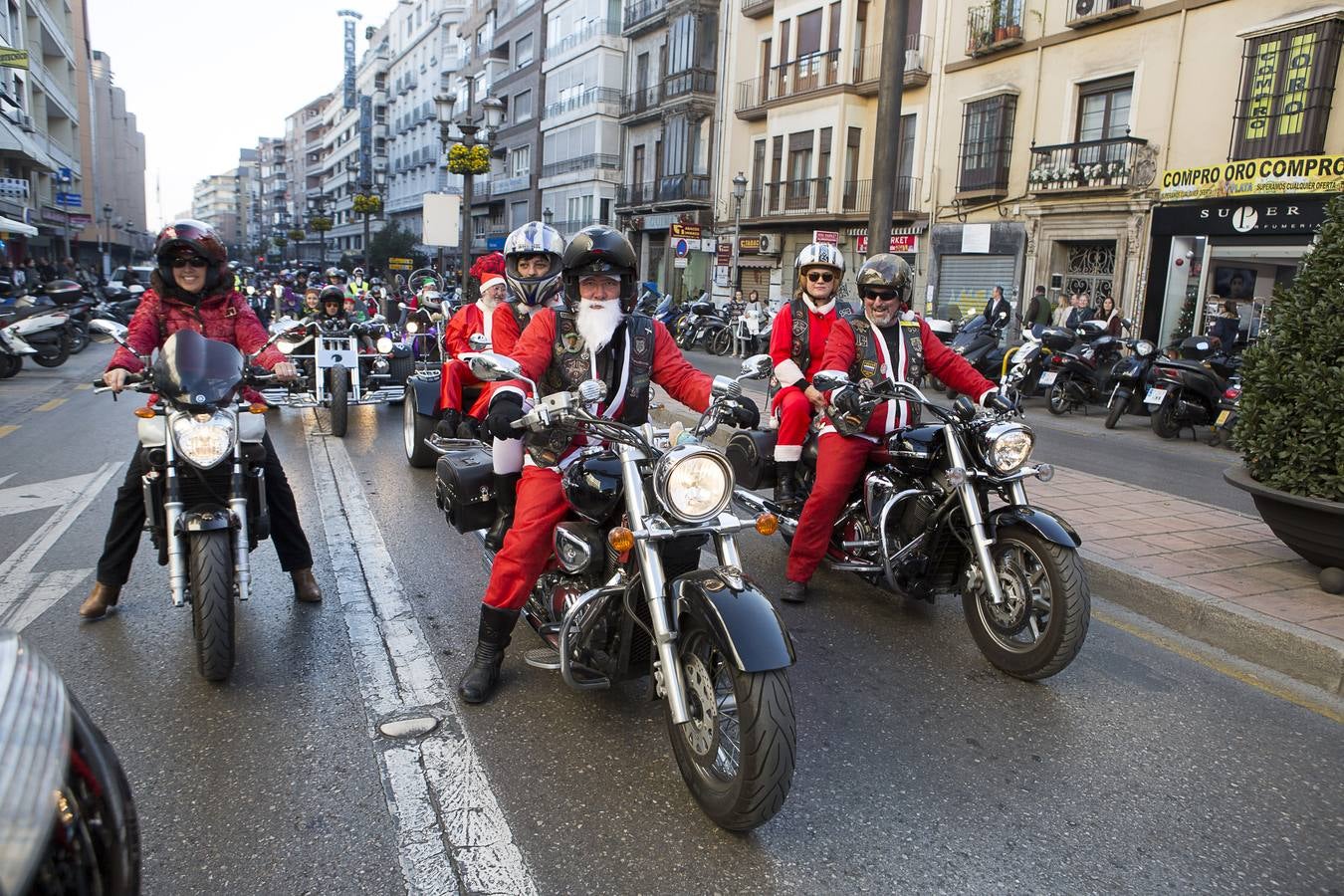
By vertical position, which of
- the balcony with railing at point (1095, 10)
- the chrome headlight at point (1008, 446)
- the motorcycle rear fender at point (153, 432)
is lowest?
the motorcycle rear fender at point (153, 432)

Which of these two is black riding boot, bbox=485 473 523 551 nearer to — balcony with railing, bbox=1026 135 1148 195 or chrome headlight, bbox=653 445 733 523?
chrome headlight, bbox=653 445 733 523

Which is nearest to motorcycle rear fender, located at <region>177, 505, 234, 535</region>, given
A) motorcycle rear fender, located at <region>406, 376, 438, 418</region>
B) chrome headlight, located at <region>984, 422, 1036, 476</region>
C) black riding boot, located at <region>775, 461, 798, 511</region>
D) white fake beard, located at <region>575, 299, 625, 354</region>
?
white fake beard, located at <region>575, 299, 625, 354</region>

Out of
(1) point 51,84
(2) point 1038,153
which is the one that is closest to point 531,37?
(1) point 51,84

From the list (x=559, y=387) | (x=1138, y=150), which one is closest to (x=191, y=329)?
(x=559, y=387)

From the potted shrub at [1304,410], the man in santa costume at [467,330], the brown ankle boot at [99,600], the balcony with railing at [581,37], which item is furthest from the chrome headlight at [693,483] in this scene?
the balcony with railing at [581,37]

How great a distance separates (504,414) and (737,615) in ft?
3.61

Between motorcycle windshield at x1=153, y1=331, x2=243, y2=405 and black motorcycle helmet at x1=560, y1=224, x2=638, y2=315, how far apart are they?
4.91 ft

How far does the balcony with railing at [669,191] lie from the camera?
124ft

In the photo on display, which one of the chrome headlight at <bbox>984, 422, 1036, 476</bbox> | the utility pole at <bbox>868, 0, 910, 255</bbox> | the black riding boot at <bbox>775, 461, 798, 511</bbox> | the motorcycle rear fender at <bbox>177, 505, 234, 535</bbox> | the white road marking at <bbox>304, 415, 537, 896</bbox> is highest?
the utility pole at <bbox>868, 0, 910, 255</bbox>

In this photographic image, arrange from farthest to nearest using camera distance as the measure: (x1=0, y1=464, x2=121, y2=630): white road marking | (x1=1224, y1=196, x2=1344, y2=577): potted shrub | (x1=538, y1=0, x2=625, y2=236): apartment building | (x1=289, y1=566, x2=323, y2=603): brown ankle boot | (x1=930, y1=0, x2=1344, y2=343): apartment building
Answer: (x1=538, y1=0, x2=625, y2=236): apartment building → (x1=930, y1=0, x2=1344, y2=343): apartment building → (x1=1224, y1=196, x2=1344, y2=577): potted shrub → (x1=289, y1=566, x2=323, y2=603): brown ankle boot → (x1=0, y1=464, x2=121, y2=630): white road marking

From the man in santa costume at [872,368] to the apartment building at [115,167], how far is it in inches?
2766

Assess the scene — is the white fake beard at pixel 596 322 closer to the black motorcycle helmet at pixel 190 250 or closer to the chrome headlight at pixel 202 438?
the chrome headlight at pixel 202 438

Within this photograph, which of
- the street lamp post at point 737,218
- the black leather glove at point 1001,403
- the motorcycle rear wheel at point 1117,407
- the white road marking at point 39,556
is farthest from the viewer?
the street lamp post at point 737,218

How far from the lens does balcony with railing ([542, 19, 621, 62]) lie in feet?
148
